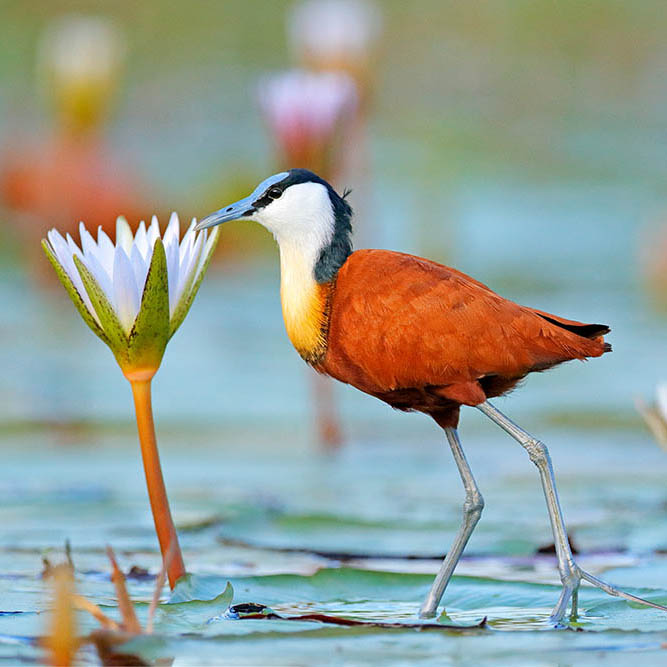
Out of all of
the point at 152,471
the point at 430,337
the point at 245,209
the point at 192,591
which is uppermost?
the point at 245,209

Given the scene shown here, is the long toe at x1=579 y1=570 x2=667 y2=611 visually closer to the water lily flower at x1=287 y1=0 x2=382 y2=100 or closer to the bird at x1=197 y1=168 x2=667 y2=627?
the bird at x1=197 y1=168 x2=667 y2=627

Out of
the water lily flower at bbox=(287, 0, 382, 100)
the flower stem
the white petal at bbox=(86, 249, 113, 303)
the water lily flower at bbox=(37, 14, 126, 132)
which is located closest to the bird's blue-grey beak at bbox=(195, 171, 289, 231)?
the white petal at bbox=(86, 249, 113, 303)

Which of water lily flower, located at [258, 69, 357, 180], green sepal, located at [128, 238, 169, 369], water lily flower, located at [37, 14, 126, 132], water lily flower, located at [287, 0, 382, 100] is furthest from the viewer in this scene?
water lily flower, located at [37, 14, 126, 132]

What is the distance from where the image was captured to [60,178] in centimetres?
900

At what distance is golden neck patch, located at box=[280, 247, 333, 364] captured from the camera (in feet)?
8.97

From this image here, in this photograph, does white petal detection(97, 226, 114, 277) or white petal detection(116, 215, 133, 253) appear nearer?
white petal detection(97, 226, 114, 277)

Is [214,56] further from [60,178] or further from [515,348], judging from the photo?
[515,348]

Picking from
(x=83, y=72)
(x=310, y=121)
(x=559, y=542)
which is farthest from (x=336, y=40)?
(x=559, y=542)

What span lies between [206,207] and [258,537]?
6.33 meters

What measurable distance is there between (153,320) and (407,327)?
47 cm

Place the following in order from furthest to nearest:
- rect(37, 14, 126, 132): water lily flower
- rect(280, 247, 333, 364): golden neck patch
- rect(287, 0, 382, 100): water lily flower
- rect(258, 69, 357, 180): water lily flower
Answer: rect(37, 14, 126, 132): water lily flower < rect(287, 0, 382, 100): water lily flower < rect(258, 69, 357, 180): water lily flower < rect(280, 247, 333, 364): golden neck patch

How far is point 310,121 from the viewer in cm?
461

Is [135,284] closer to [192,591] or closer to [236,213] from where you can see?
[236,213]

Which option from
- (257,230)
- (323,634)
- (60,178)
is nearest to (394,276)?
(323,634)
